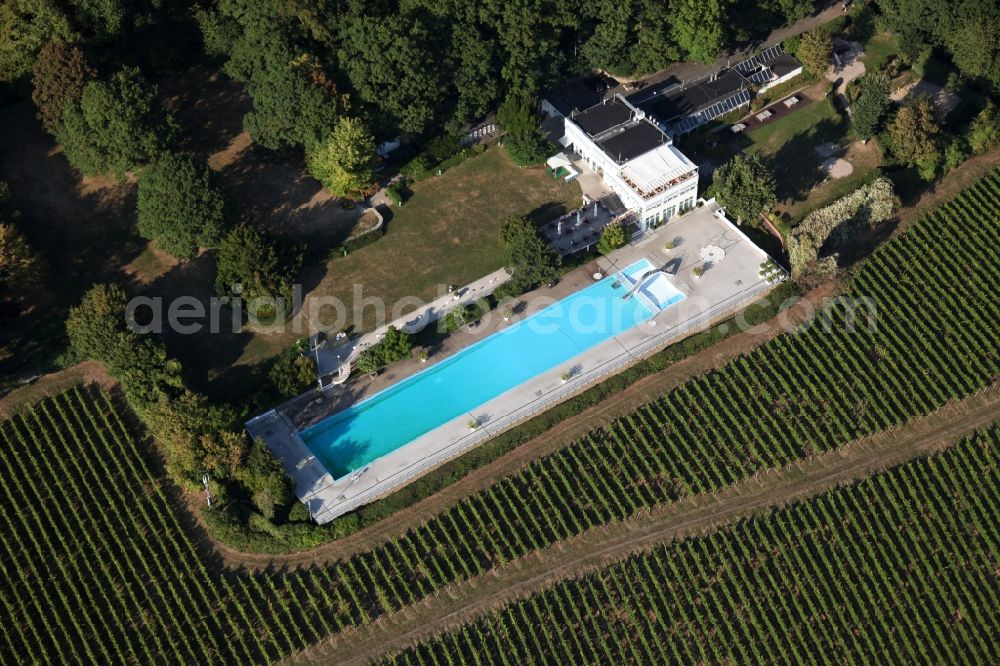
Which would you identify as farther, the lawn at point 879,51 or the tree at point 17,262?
the lawn at point 879,51

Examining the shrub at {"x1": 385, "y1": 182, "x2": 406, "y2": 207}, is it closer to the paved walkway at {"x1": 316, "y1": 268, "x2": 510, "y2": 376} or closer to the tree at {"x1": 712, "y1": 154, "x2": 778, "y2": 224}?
the paved walkway at {"x1": 316, "y1": 268, "x2": 510, "y2": 376}

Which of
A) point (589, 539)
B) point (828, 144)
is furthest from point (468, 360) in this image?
point (828, 144)

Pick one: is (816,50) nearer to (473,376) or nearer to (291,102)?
(473,376)

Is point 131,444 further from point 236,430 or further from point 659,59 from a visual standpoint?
point 659,59

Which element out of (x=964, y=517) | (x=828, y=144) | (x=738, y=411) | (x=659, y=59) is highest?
(x=659, y=59)

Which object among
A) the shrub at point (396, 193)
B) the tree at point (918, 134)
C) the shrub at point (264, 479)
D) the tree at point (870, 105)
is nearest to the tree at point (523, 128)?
the shrub at point (396, 193)

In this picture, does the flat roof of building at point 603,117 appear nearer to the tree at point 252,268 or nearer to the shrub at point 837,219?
the shrub at point 837,219

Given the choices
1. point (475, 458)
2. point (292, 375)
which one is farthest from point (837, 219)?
point (292, 375)
